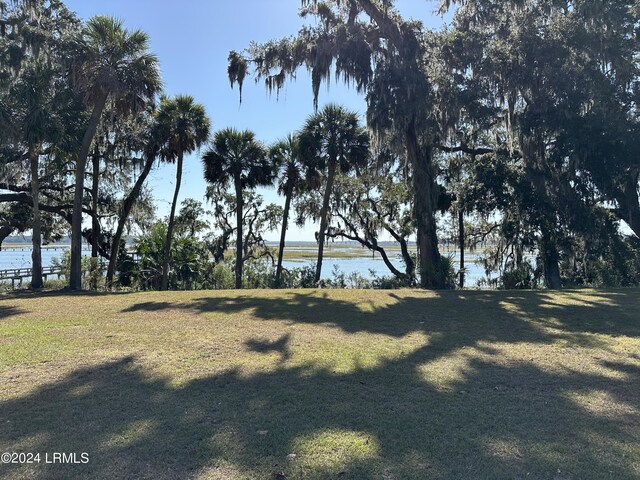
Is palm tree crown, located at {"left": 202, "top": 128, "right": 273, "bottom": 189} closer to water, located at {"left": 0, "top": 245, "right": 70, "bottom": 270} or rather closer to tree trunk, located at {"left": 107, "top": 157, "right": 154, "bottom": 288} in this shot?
tree trunk, located at {"left": 107, "top": 157, "right": 154, "bottom": 288}

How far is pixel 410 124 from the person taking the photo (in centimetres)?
1414

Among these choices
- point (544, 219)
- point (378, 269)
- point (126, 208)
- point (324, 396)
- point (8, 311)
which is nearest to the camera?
point (324, 396)

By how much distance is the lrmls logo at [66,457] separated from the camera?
279 cm

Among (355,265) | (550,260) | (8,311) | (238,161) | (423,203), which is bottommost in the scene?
(8,311)

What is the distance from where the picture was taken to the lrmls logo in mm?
2787

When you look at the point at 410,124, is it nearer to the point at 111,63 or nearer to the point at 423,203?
the point at 423,203

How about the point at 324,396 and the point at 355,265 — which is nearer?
the point at 324,396

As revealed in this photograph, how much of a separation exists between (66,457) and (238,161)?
1695 cm

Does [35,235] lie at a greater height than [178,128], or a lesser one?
lesser

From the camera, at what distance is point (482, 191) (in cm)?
1625

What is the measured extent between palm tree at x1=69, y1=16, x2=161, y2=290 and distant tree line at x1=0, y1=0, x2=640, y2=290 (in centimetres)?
4

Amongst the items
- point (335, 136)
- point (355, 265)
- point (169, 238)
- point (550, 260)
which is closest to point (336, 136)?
point (335, 136)

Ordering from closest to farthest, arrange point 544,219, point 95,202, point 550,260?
point 544,219 < point 550,260 < point 95,202

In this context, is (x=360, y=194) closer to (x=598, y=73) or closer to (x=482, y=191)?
(x=482, y=191)
